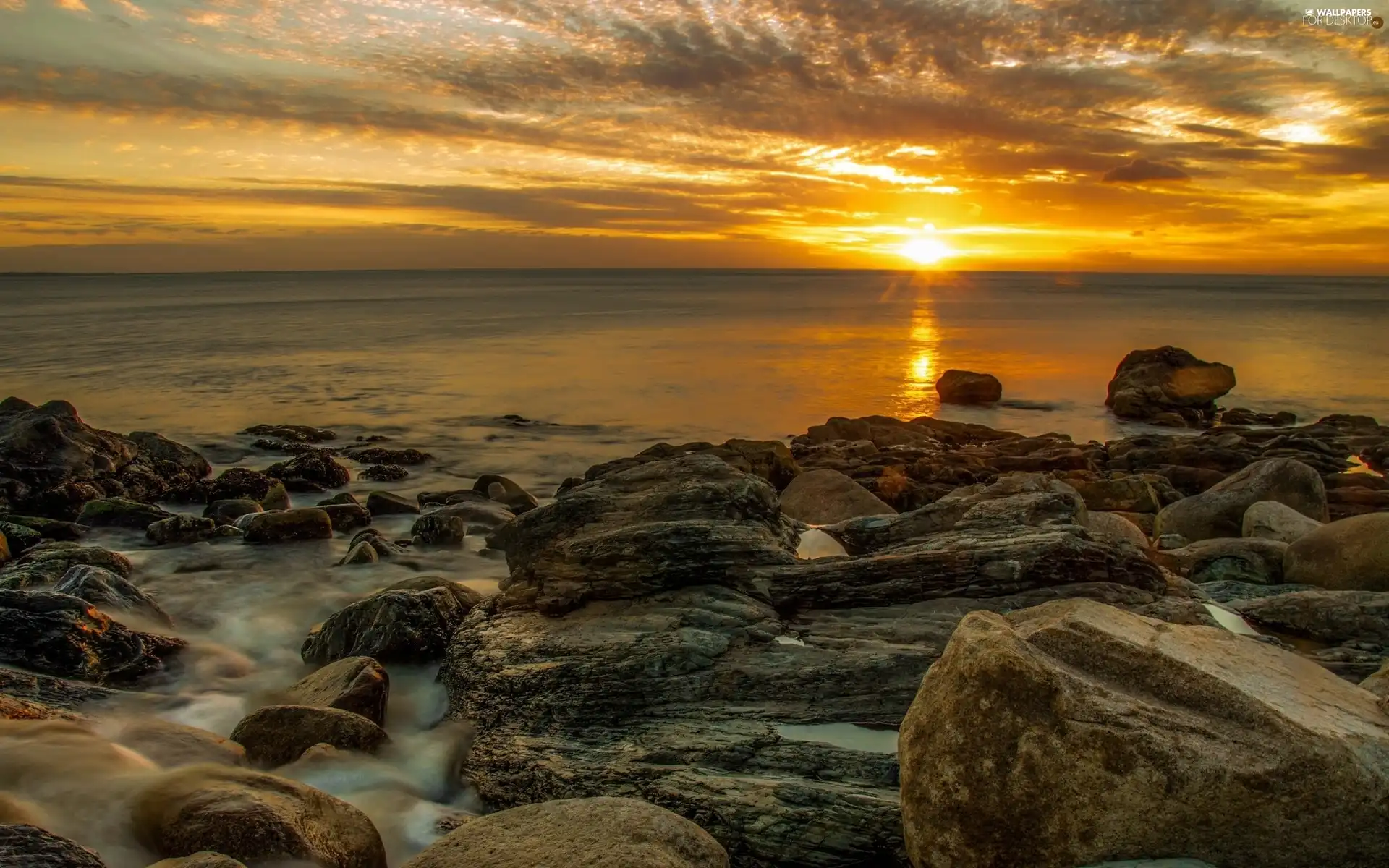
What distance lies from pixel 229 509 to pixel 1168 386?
79.3 feet

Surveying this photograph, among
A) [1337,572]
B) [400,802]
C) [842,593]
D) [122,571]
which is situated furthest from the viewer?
[122,571]

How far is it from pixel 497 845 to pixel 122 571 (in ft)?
25.3

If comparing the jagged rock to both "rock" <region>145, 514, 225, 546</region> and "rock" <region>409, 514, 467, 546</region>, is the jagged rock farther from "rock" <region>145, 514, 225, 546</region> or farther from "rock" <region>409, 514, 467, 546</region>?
"rock" <region>409, 514, 467, 546</region>

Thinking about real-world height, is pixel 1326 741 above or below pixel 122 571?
above

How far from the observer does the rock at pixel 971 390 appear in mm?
28203

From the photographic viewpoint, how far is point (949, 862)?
3.76 m

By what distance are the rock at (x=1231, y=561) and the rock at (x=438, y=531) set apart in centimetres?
777

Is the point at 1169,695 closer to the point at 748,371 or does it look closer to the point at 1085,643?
the point at 1085,643

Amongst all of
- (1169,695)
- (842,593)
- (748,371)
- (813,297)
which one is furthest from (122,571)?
(813,297)

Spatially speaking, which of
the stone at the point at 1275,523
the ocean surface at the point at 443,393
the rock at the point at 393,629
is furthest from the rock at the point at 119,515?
the stone at the point at 1275,523

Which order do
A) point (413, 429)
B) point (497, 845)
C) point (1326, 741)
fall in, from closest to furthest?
point (1326, 741)
point (497, 845)
point (413, 429)

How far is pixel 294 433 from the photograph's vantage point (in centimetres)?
2073

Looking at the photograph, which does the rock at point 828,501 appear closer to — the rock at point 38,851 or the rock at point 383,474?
the rock at point 383,474

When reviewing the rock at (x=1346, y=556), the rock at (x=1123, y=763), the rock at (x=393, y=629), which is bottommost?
the rock at (x=393, y=629)
